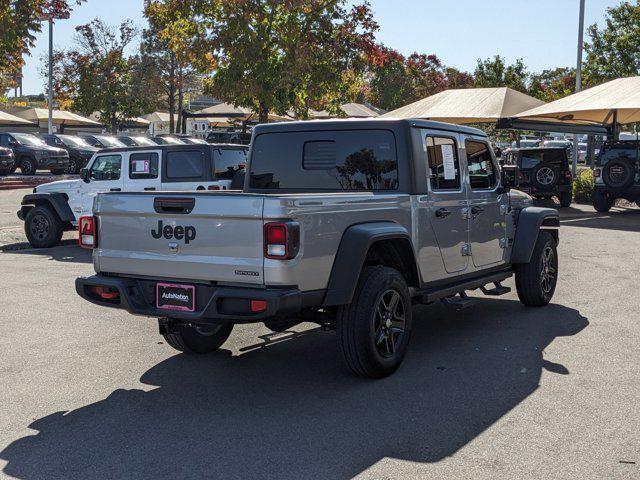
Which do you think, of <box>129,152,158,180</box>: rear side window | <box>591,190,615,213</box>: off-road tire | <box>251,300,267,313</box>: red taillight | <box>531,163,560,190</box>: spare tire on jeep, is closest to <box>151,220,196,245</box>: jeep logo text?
<box>251,300,267,313</box>: red taillight

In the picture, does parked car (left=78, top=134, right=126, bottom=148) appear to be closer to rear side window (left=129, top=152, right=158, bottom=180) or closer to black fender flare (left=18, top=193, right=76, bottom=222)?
black fender flare (left=18, top=193, right=76, bottom=222)

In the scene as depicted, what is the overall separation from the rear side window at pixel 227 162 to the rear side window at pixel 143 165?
1171 millimetres

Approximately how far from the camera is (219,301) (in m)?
5.33

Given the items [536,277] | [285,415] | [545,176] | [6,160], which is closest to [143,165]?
[536,277]

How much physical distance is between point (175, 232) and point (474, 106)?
22663mm

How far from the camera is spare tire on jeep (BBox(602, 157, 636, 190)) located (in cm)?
2067

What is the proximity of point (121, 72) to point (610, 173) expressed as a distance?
38089 mm

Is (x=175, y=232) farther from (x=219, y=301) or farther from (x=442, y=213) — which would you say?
(x=442, y=213)

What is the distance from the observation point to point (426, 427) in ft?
16.1

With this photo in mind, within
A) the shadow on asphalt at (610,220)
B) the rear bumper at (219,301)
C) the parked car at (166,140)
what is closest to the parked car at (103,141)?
the parked car at (166,140)

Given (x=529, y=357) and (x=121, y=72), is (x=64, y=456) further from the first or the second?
(x=121, y=72)

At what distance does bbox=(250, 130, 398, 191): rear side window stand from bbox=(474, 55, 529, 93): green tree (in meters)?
37.9

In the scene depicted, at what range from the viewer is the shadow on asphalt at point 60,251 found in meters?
12.7

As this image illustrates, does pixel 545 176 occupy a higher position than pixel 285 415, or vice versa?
pixel 545 176
